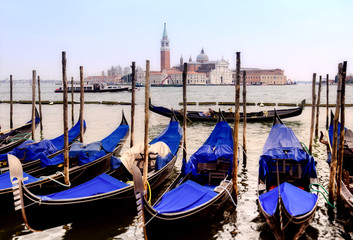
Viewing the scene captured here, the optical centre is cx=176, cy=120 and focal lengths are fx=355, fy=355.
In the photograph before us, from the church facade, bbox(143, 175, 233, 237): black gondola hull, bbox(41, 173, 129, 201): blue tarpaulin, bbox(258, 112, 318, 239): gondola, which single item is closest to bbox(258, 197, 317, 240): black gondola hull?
bbox(258, 112, 318, 239): gondola

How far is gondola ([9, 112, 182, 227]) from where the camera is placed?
5.41 meters

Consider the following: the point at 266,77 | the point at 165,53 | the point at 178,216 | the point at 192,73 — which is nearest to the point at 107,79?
the point at 165,53

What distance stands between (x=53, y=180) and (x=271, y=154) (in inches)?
165

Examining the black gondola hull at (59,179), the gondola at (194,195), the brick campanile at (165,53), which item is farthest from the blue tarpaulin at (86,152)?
the brick campanile at (165,53)

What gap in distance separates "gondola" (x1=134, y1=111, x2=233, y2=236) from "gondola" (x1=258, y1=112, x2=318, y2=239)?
0.71 metres

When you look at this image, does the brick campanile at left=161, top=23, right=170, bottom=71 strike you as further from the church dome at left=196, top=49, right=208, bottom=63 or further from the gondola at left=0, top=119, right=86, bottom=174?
the gondola at left=0, top=119, right=86, bottom=174

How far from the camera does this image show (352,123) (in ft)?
61.7

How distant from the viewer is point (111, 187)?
618cm

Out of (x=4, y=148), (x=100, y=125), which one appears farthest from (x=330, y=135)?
(x=100, y=125)

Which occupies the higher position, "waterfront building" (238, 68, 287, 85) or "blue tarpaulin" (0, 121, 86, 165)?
"waterfront building" (238, 68, 287, 85)

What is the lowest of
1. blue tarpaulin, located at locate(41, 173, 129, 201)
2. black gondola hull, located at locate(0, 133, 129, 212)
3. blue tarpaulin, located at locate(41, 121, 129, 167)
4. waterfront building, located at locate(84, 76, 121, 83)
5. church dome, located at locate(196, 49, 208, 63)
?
black gondola hull, located at locate(0, 133, 129, 212)

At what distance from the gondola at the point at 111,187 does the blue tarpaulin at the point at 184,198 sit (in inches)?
38.5

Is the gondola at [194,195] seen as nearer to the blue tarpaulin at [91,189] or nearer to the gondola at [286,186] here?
the gondola at [286,186]

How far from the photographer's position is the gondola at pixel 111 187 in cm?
541
